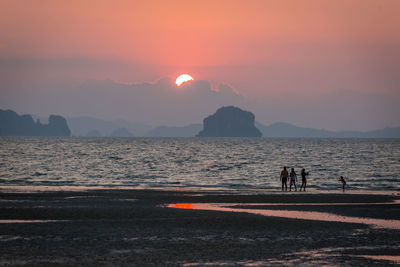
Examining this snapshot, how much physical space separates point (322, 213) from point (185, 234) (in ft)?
32.7

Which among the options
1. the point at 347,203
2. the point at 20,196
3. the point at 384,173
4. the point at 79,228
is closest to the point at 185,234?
the point at 79,228

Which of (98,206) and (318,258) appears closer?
(318,258)

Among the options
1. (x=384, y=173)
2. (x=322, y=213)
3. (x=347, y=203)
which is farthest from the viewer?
(x=384, y=173)

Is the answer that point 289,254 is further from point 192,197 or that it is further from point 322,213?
point 192,197

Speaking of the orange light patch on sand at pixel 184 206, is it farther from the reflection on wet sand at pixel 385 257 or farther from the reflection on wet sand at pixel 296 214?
the reflection on wet sand at pixel 385 257

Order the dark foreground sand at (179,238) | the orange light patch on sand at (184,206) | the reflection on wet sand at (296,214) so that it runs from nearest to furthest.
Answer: the dark foreground sand at (179,238) < the reflection on wet sand at (296,214) < the orange light patch on sand at (184,206)

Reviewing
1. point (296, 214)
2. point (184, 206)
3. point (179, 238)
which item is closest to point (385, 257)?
point (179, 238)

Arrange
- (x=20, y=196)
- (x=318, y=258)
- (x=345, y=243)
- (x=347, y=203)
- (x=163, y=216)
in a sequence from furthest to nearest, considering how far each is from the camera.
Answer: (x=20, y=196) < (x=347, y=203) < (x=163, y=216) < (x=345, y=243) < (x=318, y=258)

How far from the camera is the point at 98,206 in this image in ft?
103

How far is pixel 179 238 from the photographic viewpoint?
2025 cm

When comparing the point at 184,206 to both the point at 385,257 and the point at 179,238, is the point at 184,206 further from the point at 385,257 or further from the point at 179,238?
the point at 385,257

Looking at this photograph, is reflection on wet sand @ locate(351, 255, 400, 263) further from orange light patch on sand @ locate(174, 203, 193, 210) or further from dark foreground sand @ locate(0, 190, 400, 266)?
orange light patch on sand @ locate(174, 203, 193, 210)

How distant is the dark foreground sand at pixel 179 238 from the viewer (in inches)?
651

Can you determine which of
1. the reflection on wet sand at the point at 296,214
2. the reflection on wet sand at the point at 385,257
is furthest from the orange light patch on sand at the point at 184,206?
the reflection on wet sand at the point at 385,257
